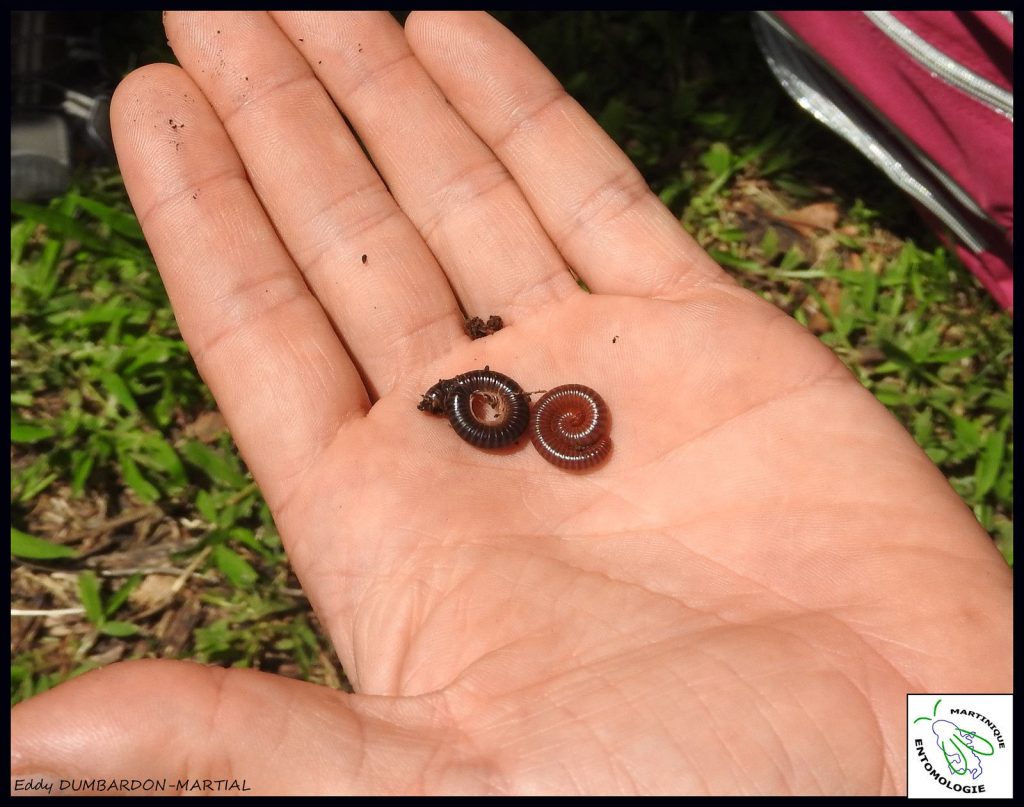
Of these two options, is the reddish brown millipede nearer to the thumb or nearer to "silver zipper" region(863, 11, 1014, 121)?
the thumb

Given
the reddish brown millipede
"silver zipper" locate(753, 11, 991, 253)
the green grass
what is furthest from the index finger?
"silver zipper" locate(753, 11, 991, 253)

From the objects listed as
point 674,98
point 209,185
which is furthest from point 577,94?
point 209,185

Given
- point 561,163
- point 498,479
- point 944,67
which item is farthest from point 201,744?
point 944,67

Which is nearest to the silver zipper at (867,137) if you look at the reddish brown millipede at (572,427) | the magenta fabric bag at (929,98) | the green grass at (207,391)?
the magenta fabric bag at (929,98)

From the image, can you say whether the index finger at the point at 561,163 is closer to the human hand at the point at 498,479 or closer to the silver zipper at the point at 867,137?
the human hand at the point at 498,479

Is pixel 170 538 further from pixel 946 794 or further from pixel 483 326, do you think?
pixel 946 794
